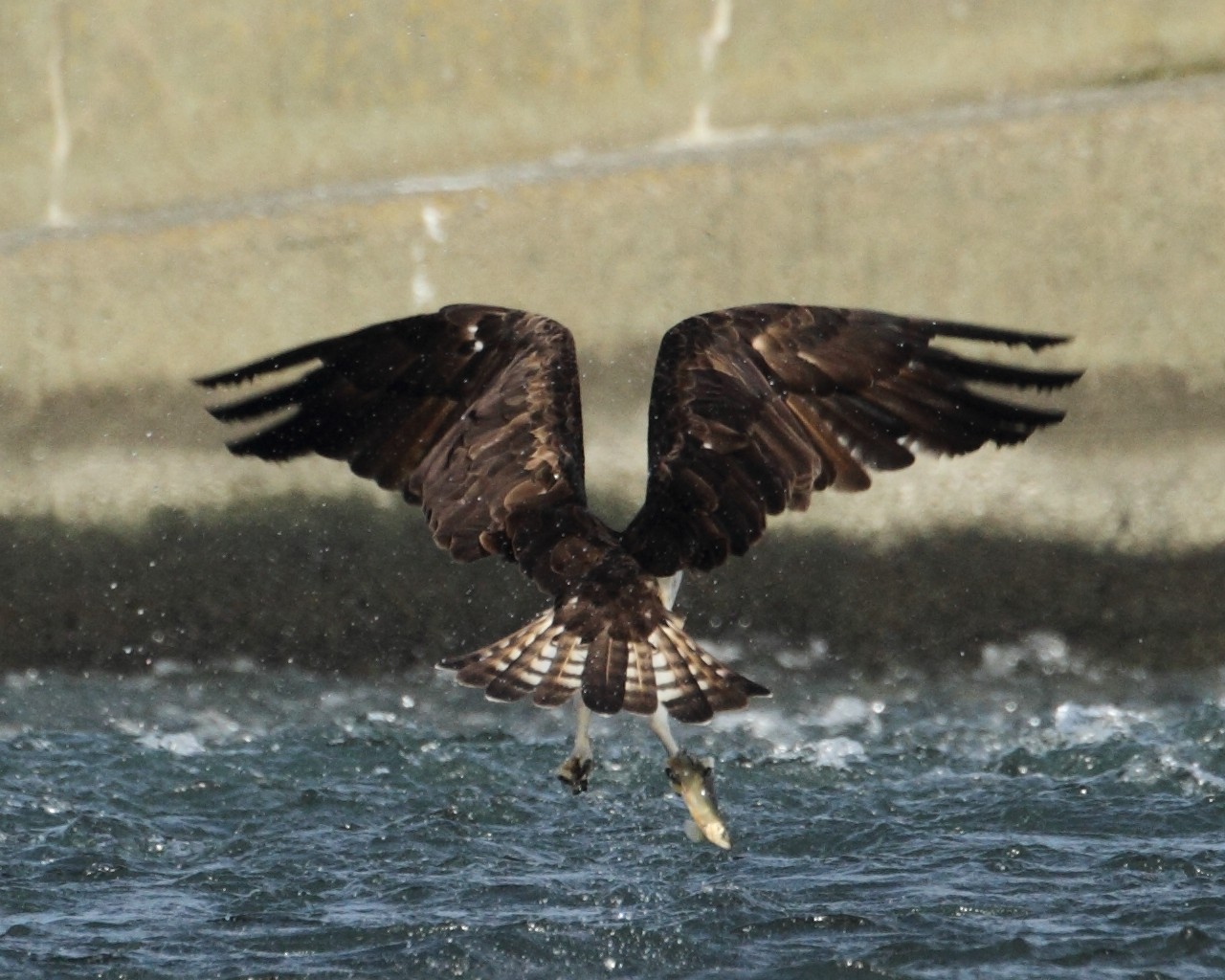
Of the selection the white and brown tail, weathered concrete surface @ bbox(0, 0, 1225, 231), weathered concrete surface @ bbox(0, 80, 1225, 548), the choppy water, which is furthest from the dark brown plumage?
weathered concrete surface @ bbox(0, 0, 1225, 231)

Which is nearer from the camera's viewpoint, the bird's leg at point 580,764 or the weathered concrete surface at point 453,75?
the bird's leg at point 580,764

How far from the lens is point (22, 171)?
913 centimetres

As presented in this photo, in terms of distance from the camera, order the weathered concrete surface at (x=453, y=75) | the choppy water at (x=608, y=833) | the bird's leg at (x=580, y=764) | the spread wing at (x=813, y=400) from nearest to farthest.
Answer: the choppy water at (x=608, y=833) → the spread wing at (x=813, y=400) → the bird's leg at (x=580, y=764) → the weathered concrete surface at (x=453, y=75)

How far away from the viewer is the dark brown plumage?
5.90 metres

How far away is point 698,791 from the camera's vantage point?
21.1 ft

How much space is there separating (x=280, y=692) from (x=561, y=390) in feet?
8.90

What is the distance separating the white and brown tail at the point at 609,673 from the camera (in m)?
5.70

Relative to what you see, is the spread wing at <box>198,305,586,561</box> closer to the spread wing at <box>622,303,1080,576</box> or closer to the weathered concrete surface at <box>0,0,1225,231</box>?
the spread wing at <box>622,303,1080,576</box>

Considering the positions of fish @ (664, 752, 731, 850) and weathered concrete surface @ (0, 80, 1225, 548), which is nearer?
fish @ (664, 752, 731, 850)

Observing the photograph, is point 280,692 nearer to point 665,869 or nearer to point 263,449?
point 263,449

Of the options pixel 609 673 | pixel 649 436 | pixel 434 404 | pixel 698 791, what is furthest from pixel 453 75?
pixel 609 673

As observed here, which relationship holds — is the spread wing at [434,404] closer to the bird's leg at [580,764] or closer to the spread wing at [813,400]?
the spread wing at [813,400]

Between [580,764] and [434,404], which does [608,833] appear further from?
[434,404]

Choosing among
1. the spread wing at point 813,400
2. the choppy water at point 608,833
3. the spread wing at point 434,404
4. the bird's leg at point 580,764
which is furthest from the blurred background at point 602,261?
the bird's leg at point 580,764
